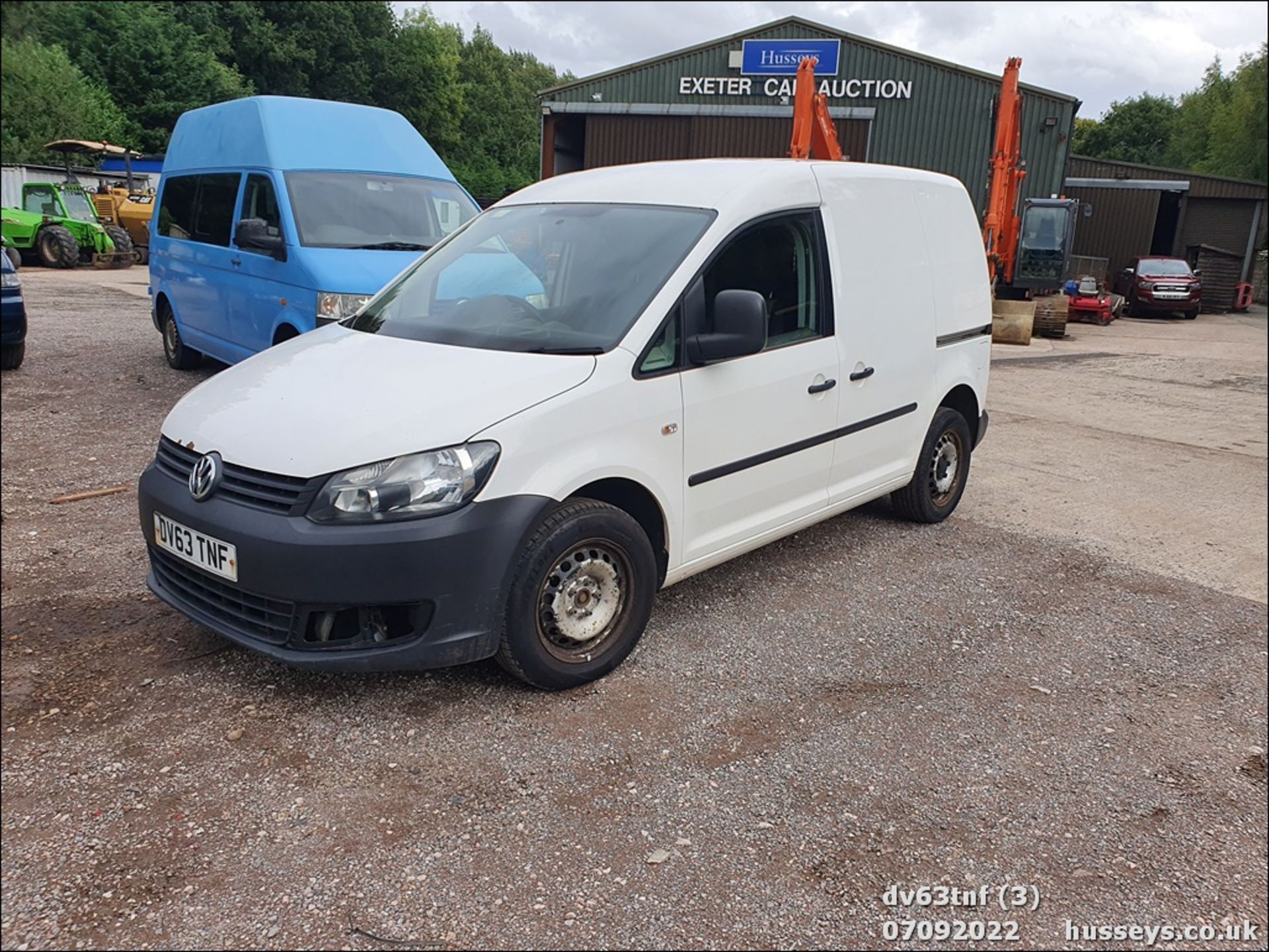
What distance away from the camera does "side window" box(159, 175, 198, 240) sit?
880 centimetres

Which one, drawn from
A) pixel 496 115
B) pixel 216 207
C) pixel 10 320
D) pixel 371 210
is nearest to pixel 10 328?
pixel 10 320

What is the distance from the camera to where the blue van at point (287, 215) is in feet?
23.4

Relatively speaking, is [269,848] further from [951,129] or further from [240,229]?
[951,129]

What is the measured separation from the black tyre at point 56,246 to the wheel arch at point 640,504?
67.3 ft

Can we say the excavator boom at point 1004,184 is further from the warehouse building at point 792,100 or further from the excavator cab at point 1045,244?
the warehouse building at point 792,100

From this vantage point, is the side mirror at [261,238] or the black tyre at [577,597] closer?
the black tyre at [577,597]

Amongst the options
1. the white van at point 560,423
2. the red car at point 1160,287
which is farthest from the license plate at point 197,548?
the red car at point 1160,287

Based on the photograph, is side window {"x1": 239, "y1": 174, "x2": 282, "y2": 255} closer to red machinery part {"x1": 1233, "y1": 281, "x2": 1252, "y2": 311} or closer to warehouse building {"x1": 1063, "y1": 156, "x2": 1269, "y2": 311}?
red machinery part {"x1": 1233, "y1": 281, "x2": 1252, "y2": 311}

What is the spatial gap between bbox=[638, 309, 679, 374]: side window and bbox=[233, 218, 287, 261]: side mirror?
4.55m

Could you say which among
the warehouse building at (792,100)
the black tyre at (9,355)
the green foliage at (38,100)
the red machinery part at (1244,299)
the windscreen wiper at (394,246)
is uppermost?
the warehouse building at (792,100)

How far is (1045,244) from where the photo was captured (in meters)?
20.0

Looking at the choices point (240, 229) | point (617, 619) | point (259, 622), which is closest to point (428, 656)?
point (259, 622)

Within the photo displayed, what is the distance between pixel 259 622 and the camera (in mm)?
3137

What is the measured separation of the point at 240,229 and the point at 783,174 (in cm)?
470
